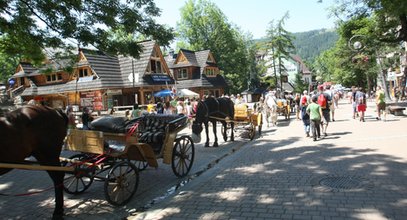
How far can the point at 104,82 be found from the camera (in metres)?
33.7

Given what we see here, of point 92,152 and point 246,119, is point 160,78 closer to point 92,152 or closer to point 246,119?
point 246,119

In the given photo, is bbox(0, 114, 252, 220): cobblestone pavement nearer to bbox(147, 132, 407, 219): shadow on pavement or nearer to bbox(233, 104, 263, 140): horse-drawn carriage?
bbox(147, 132, 407, 219): shadow on pavement

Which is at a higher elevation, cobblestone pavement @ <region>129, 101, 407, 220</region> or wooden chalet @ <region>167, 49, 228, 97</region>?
wooden chalet @ <region>167, 49, 228, 97</region>

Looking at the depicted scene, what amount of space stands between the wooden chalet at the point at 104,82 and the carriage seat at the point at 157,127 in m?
23.9

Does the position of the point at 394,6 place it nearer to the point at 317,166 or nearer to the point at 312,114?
the point at 312,114

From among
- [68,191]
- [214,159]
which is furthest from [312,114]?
[68,191]

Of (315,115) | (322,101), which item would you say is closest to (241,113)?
(322,101)

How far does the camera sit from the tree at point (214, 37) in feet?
186

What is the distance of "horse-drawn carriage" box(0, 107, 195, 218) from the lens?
5.52 metres

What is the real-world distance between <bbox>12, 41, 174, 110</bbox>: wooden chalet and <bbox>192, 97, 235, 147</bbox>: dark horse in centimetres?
1981

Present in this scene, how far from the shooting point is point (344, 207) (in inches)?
217

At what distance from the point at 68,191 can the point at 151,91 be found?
102 ft

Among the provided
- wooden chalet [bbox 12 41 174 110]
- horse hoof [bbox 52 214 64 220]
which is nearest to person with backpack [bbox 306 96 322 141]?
horse hoof [bbox 52 214 64 220]

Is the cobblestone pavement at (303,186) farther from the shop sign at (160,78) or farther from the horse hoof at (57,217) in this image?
the shop sign at (160,78)
